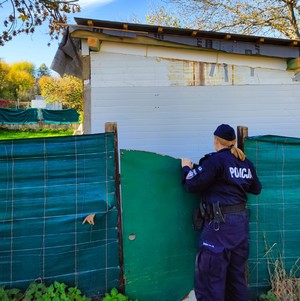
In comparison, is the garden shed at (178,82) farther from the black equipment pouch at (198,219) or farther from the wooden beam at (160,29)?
the black equipment pouch at (198,219)

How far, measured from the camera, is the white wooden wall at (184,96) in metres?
5.82

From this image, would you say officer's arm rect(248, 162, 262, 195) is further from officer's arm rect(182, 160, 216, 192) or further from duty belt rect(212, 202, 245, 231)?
officer's arm rect(182, 160, 216, 192)

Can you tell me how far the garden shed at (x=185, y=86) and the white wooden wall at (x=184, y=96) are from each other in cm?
2

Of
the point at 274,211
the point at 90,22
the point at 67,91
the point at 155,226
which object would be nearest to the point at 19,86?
the point at 67,91

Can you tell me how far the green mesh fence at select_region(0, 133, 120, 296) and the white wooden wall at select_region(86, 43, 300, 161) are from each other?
249cm

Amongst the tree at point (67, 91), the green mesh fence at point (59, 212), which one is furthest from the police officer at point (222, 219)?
the tree at point (67, 91)

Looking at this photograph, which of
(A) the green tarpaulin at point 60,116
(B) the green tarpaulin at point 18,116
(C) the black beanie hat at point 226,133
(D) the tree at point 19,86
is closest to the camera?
(C) the black beanie hat at point 226,133

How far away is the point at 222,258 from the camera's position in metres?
3.04

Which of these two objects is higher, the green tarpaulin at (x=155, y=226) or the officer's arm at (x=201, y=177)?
the officer's arm at (x=201, y=177)

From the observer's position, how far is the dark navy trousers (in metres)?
3.04

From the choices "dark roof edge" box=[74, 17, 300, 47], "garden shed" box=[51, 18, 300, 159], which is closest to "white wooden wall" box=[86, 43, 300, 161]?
"garden shed" box=[51, 18, 300, 159]

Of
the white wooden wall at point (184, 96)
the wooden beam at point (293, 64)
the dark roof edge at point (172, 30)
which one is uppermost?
the dark roof edge at point (172, 30)

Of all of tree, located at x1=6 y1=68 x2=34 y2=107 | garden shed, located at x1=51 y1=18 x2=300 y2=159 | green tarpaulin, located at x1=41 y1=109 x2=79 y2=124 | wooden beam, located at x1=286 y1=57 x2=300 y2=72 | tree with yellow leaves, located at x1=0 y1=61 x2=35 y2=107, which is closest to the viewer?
garden shed, located at x1=51 y1=18 x2=300 y2=159

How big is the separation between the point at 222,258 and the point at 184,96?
3534mm
